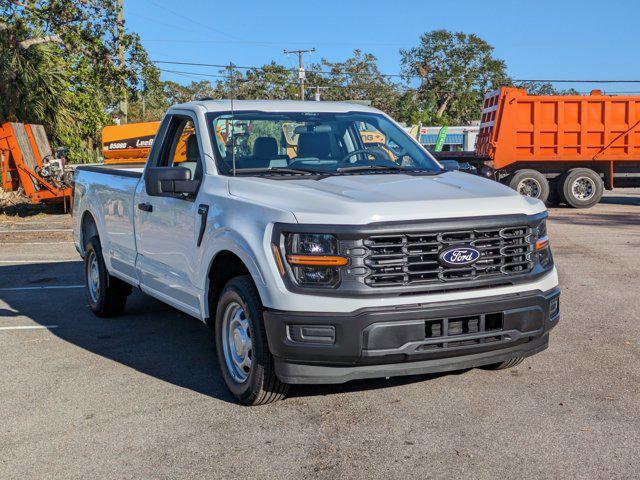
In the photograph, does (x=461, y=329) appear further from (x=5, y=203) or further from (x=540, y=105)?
(x=5, y=203)

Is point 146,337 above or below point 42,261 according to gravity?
above

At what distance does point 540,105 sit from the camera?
21250 millimetres

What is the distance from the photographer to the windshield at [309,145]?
575 cm

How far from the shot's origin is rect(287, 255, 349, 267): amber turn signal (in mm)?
4453

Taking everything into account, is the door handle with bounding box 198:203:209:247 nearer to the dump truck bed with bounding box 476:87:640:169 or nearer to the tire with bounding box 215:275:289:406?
the tire with bounding box 215:275:289:406

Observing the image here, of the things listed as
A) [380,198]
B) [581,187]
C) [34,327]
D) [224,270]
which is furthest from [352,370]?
[581,187]

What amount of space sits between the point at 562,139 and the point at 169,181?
58.2 ft

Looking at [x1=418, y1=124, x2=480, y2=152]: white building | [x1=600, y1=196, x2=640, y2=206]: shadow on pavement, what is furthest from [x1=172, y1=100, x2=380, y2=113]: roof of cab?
[x1=418, y1=124, x2=480, y2=152]: white building

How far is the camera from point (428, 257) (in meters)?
4.58

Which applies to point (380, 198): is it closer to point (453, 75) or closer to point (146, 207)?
point (146, 207)

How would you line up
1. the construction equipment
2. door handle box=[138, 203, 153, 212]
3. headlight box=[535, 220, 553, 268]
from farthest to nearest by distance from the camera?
the construction equipment
door handle box=[138, 203, 153, 212]
headlight box=[535, 220, 553, 268]

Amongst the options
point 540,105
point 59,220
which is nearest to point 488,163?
point 540,105

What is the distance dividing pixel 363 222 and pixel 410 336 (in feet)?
2.27

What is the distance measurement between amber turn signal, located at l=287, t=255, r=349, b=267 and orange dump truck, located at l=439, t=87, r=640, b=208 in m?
17.4
